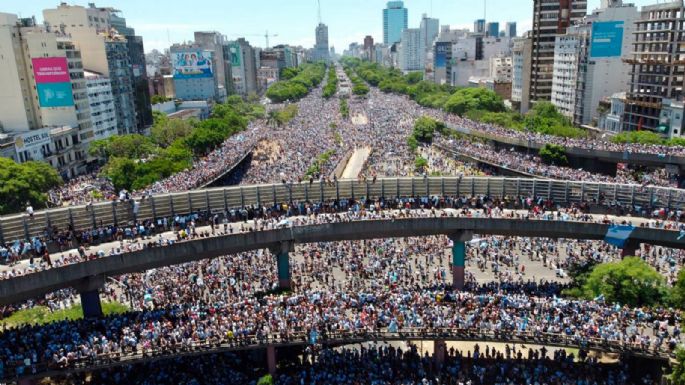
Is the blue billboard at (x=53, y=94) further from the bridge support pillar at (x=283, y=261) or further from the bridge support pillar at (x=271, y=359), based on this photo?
the bridge support pillar at (x=271, y=359)

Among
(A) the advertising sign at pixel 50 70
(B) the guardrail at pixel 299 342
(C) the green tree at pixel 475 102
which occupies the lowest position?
(B) the guardrail at pixel 299 342

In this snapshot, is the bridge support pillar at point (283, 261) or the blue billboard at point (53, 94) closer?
the bridge support pillar at point (283, 261)

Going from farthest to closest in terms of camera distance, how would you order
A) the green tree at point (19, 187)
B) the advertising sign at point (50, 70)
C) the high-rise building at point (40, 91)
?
1. the advertising sign at point (50, 70)
2. the high-rise building at point (40, 91)
3. the green tree at point (19, 187)

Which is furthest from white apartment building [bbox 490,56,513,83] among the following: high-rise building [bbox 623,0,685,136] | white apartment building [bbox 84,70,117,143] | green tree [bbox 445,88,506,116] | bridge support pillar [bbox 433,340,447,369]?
bridge support pillar [bbox 433,340,447,369]

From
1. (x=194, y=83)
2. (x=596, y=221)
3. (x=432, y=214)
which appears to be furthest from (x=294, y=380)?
(x=194, y=83)

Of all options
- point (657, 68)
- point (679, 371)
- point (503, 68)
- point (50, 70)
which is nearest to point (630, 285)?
point (679, 371)

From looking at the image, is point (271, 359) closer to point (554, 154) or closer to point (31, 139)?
point (554, 154)

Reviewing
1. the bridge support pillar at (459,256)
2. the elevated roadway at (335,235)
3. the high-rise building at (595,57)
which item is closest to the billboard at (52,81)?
the elevated roadway at (335,235)

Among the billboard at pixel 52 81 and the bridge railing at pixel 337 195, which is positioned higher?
the billboard at pixel 52 81
